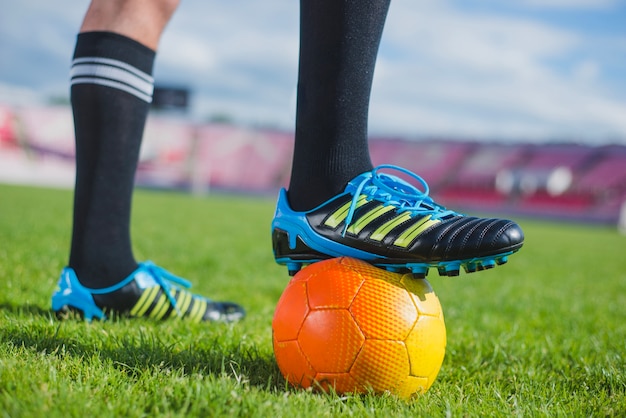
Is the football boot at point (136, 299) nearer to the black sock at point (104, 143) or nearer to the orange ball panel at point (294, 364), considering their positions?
the black sock at point (104, 143)

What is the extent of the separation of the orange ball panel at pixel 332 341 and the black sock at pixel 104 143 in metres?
0.90

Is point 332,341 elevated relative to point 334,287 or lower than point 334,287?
lower

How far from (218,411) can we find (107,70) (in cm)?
125

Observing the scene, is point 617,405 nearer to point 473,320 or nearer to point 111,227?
point 473,320

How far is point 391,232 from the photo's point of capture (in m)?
1.55

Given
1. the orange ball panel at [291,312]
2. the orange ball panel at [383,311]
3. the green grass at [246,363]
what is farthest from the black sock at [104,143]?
the orange ball panel at [383,311]

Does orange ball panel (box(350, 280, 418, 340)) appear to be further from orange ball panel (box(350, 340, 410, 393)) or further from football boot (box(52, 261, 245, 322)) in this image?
football boot (box(52, 261, 245, 322))

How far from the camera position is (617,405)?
60.9 inches

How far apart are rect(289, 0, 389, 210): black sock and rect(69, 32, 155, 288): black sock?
0.69 metres

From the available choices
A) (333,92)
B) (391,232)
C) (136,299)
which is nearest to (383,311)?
(391,232)

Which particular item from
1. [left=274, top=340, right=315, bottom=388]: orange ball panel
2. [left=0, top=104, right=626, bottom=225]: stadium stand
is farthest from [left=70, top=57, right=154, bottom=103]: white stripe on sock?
[left=0, top=104, right=626, bottom=225]: stadium stand

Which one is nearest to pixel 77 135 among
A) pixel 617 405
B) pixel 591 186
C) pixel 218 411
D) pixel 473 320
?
pixel 218 411

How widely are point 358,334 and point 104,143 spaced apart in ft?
3.62

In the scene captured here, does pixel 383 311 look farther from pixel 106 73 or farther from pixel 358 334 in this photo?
pixel 106 73
